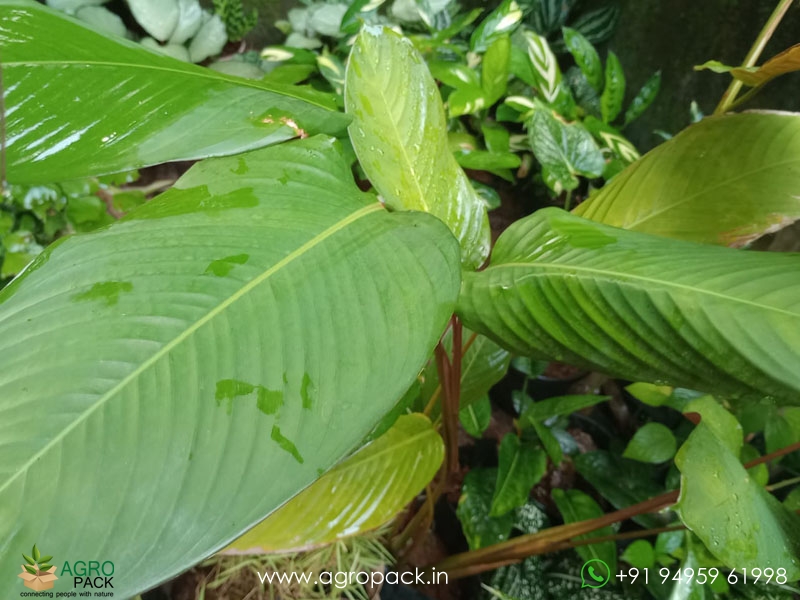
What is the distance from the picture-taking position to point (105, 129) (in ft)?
1.57

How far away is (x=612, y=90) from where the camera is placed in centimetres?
130

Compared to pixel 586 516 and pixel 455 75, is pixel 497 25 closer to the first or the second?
pixel 455 75

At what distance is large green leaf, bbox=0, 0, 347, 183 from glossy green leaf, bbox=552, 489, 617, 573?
747mm

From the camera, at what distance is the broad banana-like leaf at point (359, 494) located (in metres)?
0.65

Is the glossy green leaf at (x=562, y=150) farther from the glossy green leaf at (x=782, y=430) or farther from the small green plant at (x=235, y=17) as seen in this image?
the small green plant at (x=235, y=17)

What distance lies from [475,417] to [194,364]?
0.66 m

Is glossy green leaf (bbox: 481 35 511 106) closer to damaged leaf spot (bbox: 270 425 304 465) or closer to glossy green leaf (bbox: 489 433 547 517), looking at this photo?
glossy green leaf (bbox: 489 433 547 517)

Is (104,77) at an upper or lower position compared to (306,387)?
upper

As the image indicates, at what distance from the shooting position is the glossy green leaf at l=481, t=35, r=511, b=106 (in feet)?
4.02

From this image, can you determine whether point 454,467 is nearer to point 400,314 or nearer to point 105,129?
point 400,314

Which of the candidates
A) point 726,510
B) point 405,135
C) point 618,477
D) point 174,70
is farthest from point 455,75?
point 726,510

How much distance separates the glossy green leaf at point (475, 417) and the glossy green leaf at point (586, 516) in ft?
0.56

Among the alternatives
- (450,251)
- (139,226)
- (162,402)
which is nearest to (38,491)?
(162,402)

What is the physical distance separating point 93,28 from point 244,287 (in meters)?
0.40
